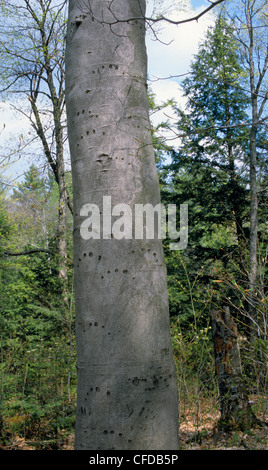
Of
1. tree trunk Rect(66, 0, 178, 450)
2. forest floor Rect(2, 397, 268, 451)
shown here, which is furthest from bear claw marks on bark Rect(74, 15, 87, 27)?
forest floor Rect(2, 397, 268, 451)

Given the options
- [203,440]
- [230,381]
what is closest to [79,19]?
[230,381]

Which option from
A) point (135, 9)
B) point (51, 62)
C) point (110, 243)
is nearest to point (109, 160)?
point (110, 243)

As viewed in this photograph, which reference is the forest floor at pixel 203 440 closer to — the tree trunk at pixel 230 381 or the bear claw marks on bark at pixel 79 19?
the tree trunk at pixel 230 381

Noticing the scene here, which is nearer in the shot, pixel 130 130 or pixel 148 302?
pixel 148 302

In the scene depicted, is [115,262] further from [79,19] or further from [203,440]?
[203,440]

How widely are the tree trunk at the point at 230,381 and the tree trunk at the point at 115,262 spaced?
3.00m

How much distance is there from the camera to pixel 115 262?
187cm

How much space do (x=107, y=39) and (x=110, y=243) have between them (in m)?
1.13

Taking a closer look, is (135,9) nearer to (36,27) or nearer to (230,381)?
(230,381)

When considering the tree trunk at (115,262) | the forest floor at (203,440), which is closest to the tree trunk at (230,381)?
the forest floor at (203,440)

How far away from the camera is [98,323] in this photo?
1.85 meters

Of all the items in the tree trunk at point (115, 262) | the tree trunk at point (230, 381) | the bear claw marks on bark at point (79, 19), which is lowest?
the tree trunk at point (230, 381)

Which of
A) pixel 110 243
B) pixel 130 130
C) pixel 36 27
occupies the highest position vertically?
pixel 36 27

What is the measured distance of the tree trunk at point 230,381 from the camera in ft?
14.7
